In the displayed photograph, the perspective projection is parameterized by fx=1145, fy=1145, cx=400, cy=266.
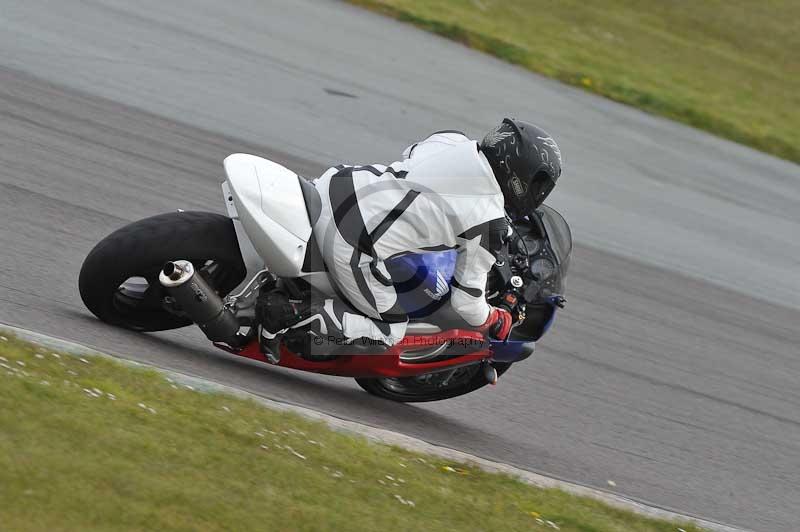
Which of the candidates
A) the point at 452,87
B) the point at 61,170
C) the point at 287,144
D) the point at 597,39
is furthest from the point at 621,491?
the point at 597,39

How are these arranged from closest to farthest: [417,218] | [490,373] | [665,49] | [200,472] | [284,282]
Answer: [200,472], [417,218], [284,282], [490,373], [665,49]

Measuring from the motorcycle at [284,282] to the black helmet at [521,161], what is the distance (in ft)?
1.57

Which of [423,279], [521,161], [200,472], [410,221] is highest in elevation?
[521,161]

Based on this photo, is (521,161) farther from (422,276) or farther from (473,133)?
(473,133)

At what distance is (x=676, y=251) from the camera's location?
11547 millimetres

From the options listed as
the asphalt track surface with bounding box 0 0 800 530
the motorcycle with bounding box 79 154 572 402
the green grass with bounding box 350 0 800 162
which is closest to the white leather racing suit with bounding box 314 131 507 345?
Result: the motorcycle with bounding box 79 154 572 402

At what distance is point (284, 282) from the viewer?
564 centimetres

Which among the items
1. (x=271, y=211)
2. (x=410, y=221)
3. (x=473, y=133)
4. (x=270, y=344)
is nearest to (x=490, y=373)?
(x=410, y=221)

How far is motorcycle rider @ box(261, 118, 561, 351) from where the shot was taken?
18.0ft

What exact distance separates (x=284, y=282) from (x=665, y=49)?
1855 centimetres

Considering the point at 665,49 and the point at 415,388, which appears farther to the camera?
the point at 665,49

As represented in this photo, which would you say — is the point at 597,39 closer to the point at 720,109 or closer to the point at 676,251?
the point at 720,109

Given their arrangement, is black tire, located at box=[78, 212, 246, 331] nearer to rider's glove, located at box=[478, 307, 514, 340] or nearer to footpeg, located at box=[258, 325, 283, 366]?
footpeg, located at box=[258, 325, 283, 366]

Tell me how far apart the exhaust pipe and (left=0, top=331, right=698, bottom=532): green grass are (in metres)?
0.40
